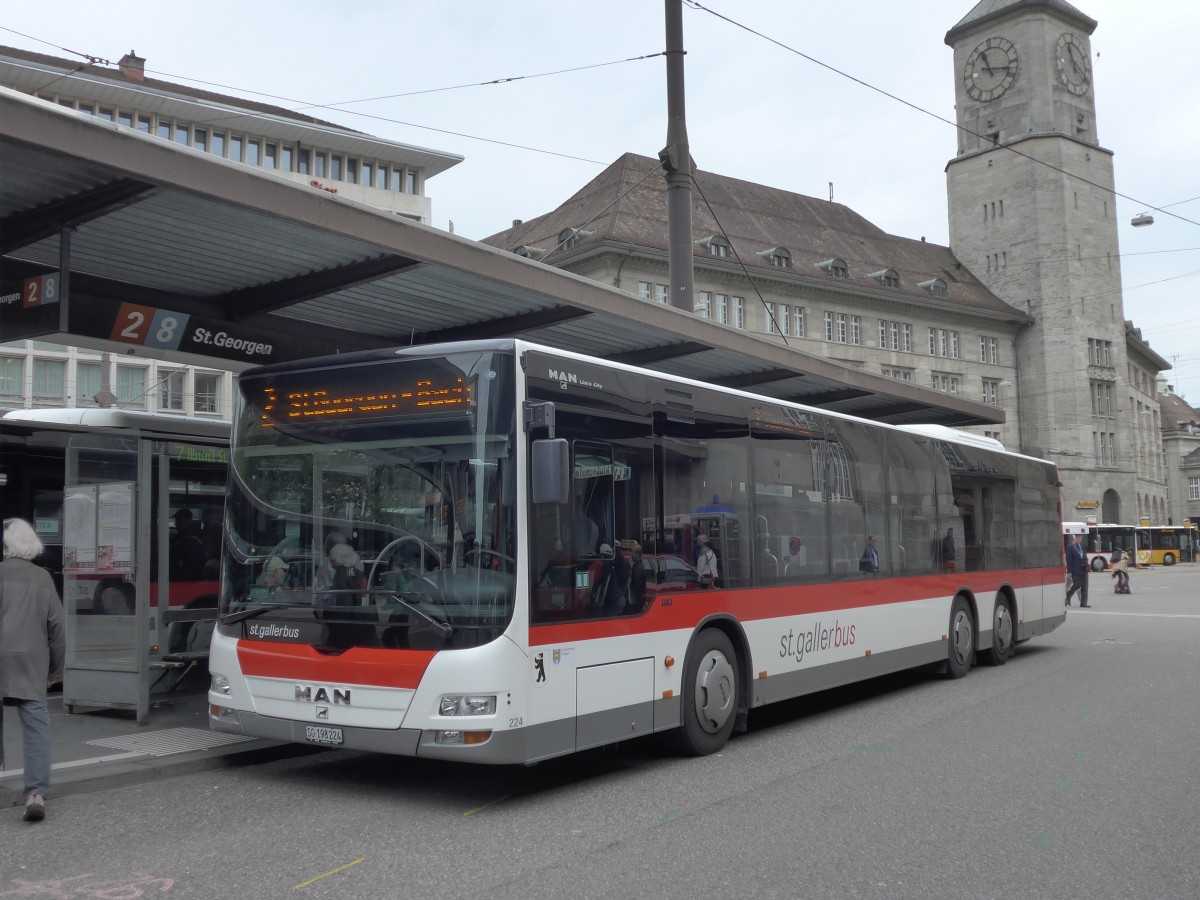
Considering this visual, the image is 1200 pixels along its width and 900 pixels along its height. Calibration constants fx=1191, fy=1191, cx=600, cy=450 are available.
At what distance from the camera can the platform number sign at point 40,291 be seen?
854 cm

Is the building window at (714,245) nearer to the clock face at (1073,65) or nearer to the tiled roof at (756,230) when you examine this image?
→ the tiled roof at (756,230)

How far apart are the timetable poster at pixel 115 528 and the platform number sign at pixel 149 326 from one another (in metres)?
1.25

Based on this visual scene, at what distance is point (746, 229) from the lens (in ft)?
232

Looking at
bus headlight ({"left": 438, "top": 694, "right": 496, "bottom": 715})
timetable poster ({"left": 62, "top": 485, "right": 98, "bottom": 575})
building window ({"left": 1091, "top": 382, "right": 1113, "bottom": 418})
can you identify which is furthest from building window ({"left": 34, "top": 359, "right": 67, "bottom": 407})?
building window ({"left": 1091, "top": 382, "right": 1113, "bottom": 418})

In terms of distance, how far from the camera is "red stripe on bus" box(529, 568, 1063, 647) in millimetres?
7602

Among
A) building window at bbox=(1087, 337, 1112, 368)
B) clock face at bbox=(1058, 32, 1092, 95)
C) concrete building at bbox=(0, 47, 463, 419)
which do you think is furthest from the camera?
building window at bbox=(1087, 337, 1112, 368)

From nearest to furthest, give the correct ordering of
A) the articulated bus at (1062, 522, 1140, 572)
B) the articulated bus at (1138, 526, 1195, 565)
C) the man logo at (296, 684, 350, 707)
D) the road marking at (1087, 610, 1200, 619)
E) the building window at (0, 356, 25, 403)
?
the man logo at (296, 684, 350, 707)
the road marking at (1087, 610, 1200, 619)
the building window at (0, 356, 25, 403)
the articulated bus at (1062, 522, 1140, 572)
the articulated bus at (1138, 526, 1195, 565)

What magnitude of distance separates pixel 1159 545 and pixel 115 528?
70.7 metres

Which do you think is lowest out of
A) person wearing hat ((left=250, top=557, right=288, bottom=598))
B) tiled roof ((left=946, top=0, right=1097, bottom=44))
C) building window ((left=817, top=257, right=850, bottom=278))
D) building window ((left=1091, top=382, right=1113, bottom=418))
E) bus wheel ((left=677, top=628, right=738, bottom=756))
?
bus wheel ((left=677, top=628, right=738, bottom=756))

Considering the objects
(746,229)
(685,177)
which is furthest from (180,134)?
(685,177)

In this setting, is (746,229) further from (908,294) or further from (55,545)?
(55,545)

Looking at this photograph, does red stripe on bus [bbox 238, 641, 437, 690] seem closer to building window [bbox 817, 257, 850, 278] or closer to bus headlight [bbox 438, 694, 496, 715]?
bus headlight [bbox 438, 694, 496, 715]

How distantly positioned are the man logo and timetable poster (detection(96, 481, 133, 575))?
3.04 m

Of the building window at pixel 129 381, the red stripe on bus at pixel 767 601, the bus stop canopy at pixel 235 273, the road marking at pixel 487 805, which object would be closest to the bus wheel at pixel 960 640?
the red stripe on bus at pixel 767 601
